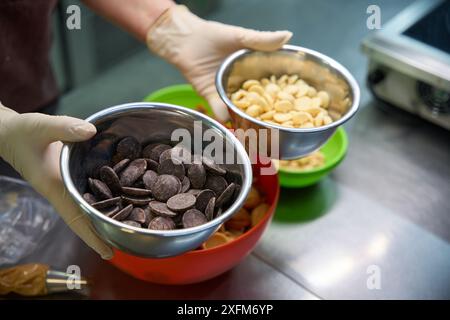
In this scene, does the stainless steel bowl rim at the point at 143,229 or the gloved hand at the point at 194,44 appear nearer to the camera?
the stainless steel bowl rim at the point at 143,229

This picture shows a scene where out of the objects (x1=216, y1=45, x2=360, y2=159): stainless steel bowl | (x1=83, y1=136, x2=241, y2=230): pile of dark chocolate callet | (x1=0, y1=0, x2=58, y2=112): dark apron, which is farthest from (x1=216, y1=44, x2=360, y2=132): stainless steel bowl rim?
(x1=0, y1=0, x2=58, y2=112): dark apron

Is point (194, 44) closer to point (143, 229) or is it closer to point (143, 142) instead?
point (143, 142)

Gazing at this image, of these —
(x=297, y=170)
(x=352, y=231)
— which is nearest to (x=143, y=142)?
(x=297, y=170)

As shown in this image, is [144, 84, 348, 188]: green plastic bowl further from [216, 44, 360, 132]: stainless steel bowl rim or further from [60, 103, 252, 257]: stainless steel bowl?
[60, 103, 252, 257]: stainless steel bowl

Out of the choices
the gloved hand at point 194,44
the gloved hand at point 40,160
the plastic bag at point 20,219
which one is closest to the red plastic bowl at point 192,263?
the gloved hand at point 40,160

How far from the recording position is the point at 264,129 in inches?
32.2

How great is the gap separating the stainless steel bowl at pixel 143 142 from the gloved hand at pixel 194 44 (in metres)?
0.21

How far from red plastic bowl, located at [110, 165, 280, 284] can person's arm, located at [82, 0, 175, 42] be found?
438 millimetres

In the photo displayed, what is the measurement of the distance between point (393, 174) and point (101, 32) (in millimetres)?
1053

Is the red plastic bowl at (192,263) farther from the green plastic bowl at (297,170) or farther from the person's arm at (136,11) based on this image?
the person's arm at (136,11)

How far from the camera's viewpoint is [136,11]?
103cm

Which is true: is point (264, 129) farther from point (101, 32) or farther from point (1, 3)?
point (101, 32)

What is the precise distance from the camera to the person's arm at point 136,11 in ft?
3.37
